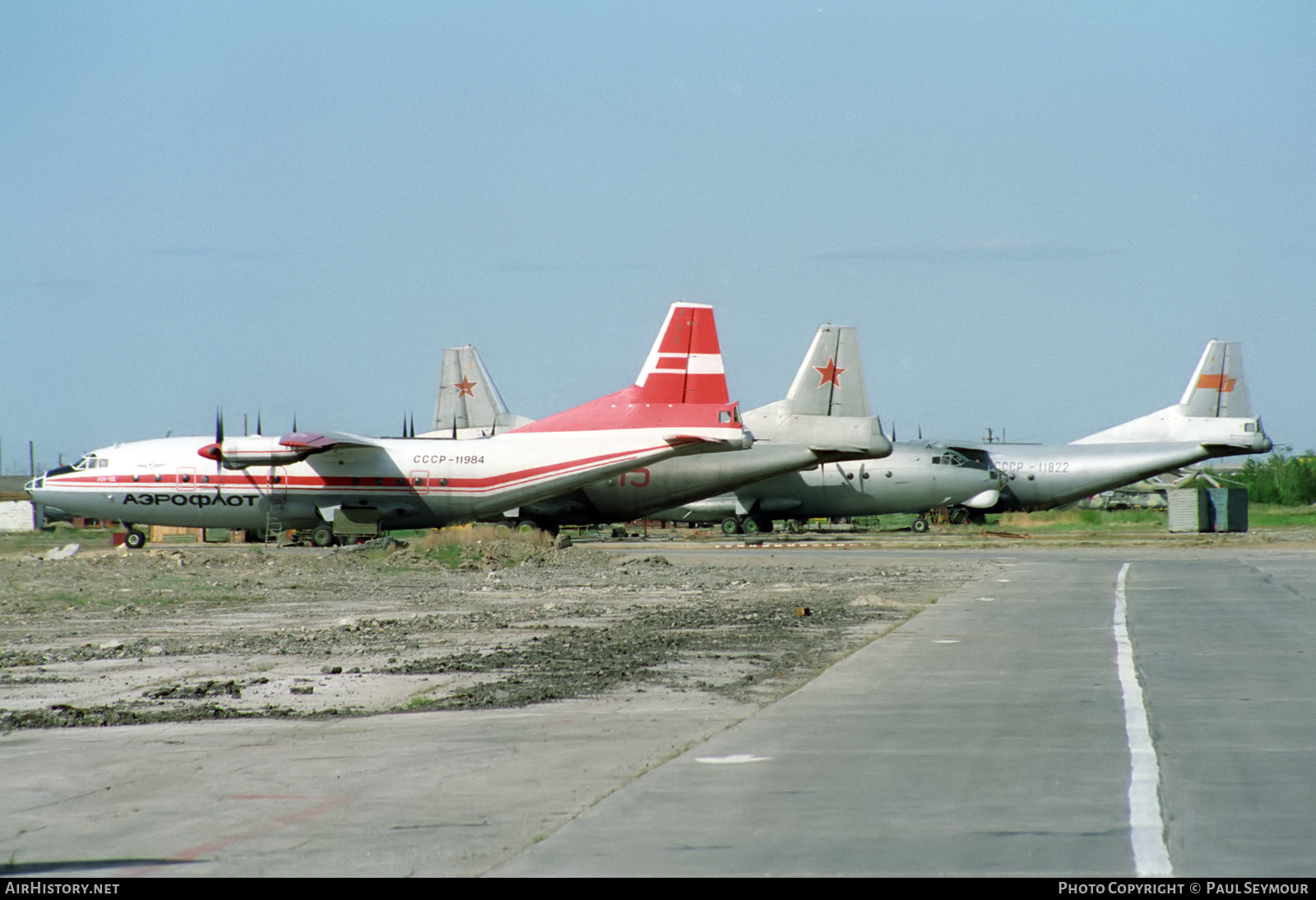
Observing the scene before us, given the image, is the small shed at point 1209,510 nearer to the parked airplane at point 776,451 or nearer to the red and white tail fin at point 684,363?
the parked airplane at point 776,451

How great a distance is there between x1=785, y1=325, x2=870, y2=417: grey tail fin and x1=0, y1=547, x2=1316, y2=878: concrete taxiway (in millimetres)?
36402

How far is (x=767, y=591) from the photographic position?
2698 cm

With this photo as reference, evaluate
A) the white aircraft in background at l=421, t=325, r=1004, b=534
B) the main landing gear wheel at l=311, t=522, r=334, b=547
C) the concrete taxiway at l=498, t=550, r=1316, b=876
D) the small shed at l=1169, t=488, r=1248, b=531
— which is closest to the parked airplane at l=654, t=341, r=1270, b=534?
the small shed at l=1169, t=488, r=1248, b=531

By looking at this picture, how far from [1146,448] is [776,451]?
23664mm

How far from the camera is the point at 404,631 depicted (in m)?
19.0

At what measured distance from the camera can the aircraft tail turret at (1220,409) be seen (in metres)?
60.1

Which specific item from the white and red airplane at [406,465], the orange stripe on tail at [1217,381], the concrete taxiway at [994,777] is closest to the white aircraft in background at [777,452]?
the white and red airplane at [406,465]

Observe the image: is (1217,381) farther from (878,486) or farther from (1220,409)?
(878,486)

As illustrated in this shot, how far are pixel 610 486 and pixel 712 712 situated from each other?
122 ft

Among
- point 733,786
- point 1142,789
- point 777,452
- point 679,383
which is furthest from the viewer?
point 777,452

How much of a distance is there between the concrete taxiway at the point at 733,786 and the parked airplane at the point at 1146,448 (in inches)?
2001

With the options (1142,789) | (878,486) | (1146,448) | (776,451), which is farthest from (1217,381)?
(1142,789)

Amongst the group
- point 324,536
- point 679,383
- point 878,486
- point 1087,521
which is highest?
point 679,383
